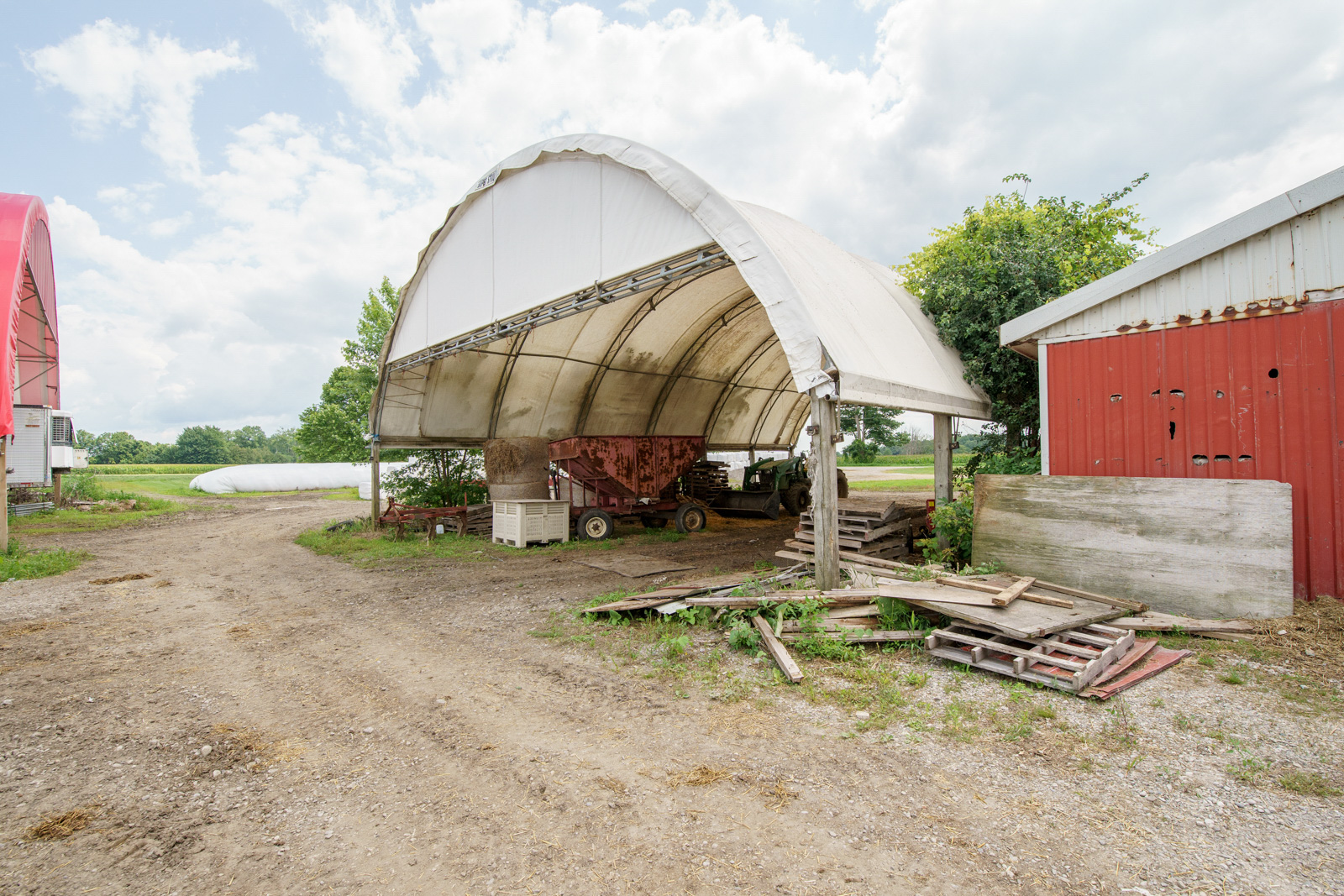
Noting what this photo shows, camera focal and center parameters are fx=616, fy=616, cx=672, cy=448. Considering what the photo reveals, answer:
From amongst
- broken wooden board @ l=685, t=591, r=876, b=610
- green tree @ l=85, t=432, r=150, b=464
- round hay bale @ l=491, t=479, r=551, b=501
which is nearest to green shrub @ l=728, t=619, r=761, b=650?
broken wooden board @ l=685, t=591, r=876, b=610

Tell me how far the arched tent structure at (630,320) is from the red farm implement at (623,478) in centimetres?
266

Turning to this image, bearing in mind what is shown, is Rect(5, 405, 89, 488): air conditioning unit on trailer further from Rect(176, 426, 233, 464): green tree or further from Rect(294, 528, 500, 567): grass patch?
Rect(176, 426, 233, 464): green tree

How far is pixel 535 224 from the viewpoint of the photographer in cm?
1073

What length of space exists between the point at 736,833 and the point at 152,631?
7369 millimetres

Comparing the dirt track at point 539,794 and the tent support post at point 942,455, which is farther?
the tent support post at point 942,455

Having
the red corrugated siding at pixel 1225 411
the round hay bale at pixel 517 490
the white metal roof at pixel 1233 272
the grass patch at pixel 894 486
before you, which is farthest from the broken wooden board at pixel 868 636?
the grass patch at pixel 894 486

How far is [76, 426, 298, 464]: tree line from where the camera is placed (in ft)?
285

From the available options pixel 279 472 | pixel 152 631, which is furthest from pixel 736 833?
pixel 279 472

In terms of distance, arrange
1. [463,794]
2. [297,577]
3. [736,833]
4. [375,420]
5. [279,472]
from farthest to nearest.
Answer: [279,472], [375,420], [297,577], [463,794], [736,833]

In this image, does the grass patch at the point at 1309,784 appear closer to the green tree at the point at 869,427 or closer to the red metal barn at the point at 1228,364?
the red metal barn at the point at 1228,364

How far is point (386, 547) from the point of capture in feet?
42.0

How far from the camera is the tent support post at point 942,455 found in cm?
995

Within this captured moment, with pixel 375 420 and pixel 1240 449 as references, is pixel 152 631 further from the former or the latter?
pixel 1240 449

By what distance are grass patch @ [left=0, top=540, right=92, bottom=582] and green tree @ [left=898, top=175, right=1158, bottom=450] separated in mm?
15947
